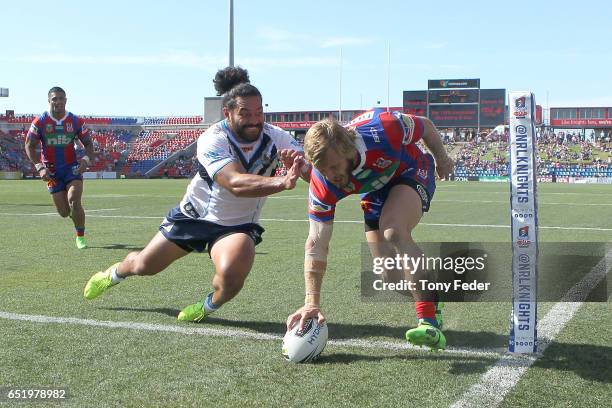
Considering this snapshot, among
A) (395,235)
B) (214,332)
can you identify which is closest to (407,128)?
(395,235)

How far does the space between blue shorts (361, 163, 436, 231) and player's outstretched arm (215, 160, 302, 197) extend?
0.83 m

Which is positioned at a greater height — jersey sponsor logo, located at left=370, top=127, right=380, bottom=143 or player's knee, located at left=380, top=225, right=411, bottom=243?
jersey sponsor logo, located at left=370, top=127, right=380, bottom=143

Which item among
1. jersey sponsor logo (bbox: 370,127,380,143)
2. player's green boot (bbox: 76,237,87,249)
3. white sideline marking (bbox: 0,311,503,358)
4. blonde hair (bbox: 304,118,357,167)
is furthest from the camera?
player's green boot (bbox: 76,237,87,249)

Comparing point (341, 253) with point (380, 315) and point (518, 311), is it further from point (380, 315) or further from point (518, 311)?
point (518, 311)

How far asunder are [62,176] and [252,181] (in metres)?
7.09

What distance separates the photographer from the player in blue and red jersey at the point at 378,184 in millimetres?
3959

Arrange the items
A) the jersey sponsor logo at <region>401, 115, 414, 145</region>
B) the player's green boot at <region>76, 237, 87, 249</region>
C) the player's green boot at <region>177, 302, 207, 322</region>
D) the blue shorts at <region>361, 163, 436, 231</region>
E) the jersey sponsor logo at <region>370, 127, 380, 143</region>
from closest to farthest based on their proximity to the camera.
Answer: the jersey sponsor logo at <region>370, 127, 380, 143</region> < the jersey sponsor logo at <region>401, 115, 414, 145</region> < the blue shorts at <region>361, 163, 436, 231</region> < the player's green boot at <region>177, 302, 207, 322</region> < the player's green boot at <region>76, 237, 87, 249</region>

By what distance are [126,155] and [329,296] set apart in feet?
210

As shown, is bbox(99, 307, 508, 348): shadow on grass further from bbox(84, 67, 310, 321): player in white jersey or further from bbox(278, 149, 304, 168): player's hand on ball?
bbox(278, 149, 304, 168): player's hand on ball

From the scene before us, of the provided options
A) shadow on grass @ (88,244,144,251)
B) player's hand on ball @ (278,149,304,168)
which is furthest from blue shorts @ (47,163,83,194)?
player's hand on ball @ (278,149,304,168)

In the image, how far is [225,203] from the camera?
5387 mm

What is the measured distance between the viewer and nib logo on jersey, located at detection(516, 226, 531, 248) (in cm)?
419

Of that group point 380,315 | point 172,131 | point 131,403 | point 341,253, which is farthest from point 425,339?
point 172,131

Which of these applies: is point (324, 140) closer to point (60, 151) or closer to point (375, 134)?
point (375, 134)
